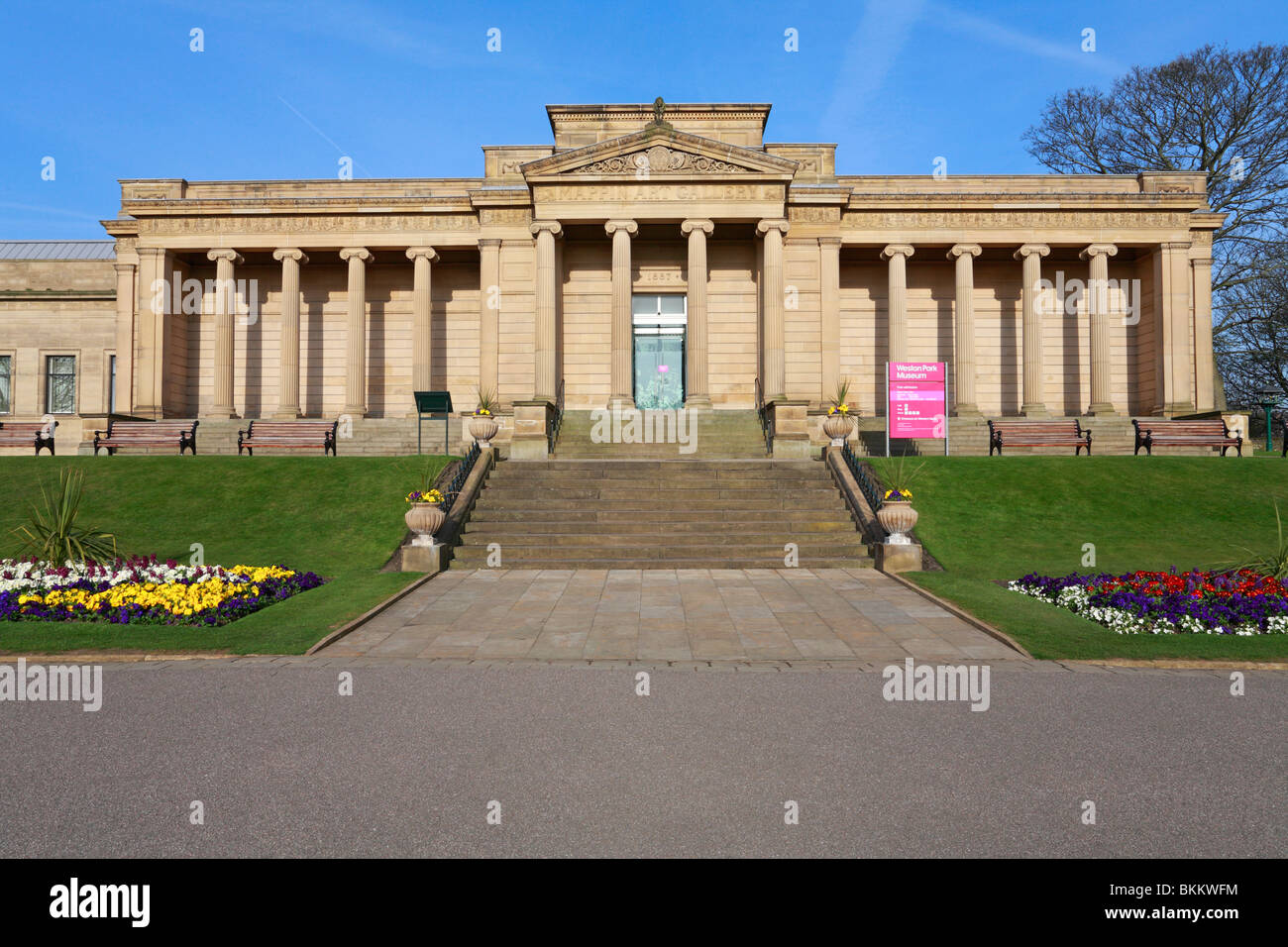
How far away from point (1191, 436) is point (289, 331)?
34.4 meters

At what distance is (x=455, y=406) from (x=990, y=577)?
2532cm

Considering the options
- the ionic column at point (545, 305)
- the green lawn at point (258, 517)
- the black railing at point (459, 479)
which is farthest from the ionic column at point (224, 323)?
the black railing at point (459, 479)

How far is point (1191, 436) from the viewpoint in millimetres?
24500

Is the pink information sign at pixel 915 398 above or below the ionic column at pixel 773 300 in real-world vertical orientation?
below

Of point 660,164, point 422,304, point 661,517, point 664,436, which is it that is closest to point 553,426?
point 664,436

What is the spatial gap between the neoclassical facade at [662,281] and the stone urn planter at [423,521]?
13.7m

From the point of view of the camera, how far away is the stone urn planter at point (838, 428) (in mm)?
19797

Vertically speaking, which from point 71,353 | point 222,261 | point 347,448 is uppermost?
point 222,261

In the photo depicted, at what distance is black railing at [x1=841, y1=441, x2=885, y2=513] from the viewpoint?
16.0 meters

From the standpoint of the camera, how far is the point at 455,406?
3319 centimetres

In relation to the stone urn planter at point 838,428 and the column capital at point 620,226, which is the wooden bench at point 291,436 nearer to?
the column capital at point 620,226

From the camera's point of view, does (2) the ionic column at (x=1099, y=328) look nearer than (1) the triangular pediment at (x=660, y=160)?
No
